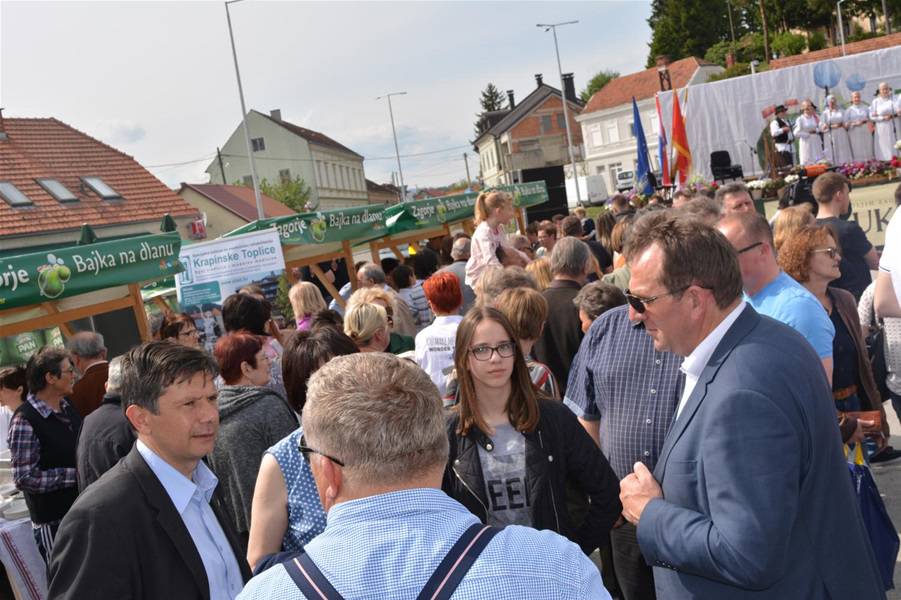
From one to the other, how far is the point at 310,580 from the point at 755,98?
24.1 metres

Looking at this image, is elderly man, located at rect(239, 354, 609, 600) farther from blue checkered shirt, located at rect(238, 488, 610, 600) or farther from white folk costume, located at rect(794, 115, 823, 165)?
white folk costume, located at rect(794, 115, 823, 165)

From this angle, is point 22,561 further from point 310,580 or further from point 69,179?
point 69,179

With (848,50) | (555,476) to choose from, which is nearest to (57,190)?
(555,476)

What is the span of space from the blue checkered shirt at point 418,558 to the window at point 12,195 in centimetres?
2455

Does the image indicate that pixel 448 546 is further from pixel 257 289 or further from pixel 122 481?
pixel 257 289

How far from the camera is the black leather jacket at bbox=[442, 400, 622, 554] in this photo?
3.08 m

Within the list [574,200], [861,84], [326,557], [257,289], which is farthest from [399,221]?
[574,200]

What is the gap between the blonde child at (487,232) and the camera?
778cm

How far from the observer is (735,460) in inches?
76.6

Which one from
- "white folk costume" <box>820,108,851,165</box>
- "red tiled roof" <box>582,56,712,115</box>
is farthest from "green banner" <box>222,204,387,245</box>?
"red tiled roof" <box>582,56,712,115</box>

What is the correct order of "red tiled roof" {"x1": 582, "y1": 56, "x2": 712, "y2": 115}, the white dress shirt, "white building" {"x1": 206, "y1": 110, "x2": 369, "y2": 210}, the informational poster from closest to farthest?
the white dress shirt < the informational poster < "red tiled roof" {"x1": 582, "y1": 56, "x2": 712, "y2": 115} < "white building" {"x1": 206, "y1": 110, "x2": 369, "y2": 210}

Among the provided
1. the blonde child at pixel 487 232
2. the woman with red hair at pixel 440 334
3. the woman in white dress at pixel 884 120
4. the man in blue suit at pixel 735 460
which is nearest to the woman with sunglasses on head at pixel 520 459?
the man in blue suit at pixel 735 460

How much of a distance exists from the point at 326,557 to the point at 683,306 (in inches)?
50.7

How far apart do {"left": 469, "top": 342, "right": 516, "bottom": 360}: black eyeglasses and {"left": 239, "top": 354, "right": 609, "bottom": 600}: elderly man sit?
1653mm
